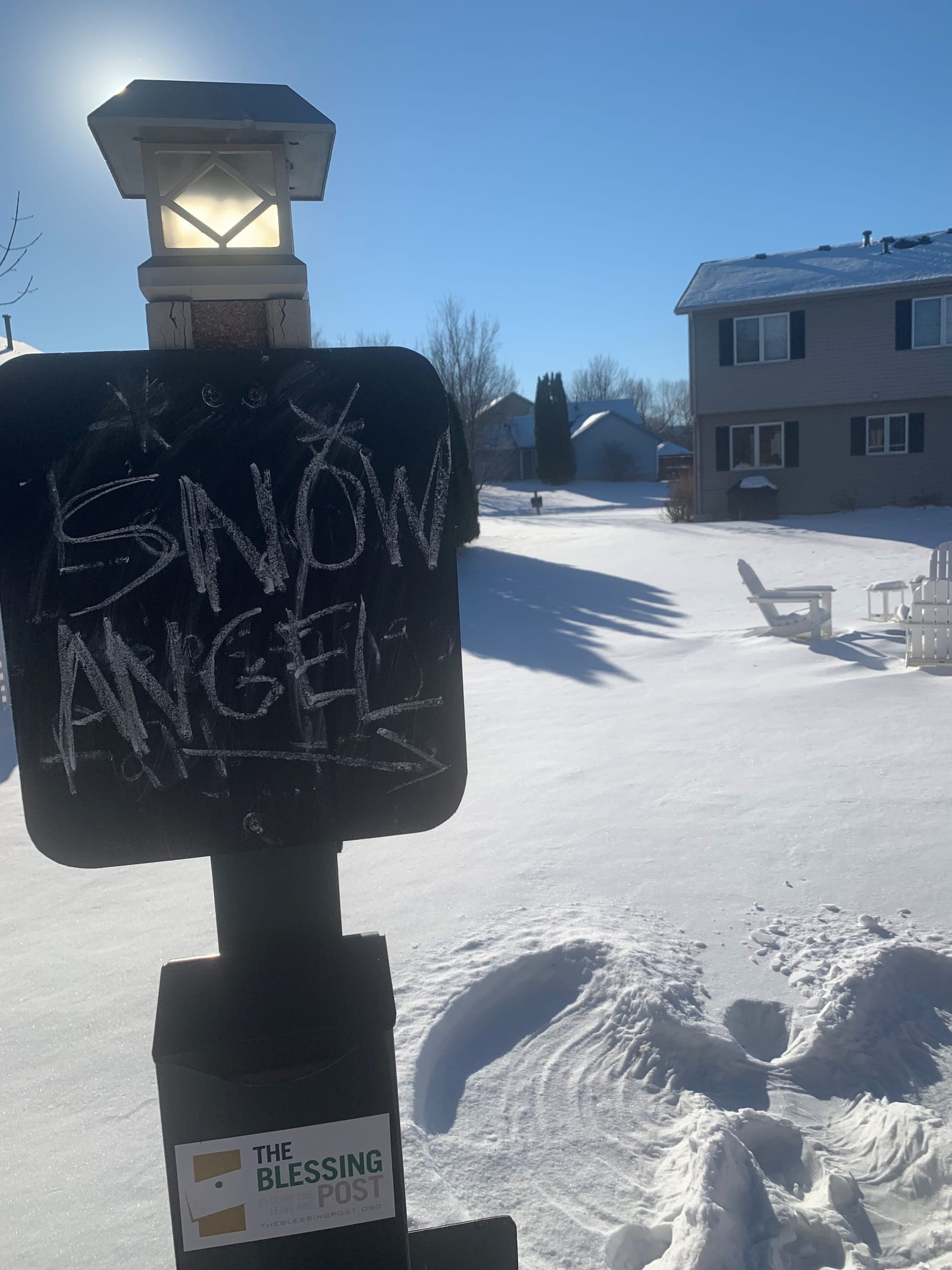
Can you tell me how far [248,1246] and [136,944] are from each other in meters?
2.79

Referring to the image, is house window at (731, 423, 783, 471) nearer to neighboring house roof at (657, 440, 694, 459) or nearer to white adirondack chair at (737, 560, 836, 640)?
white adirondack chair at (737, 560, 836, 640)

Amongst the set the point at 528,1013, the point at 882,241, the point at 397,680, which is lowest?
the point at 528,1013

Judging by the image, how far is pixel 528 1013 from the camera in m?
3.22

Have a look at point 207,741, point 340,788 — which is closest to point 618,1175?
point 340,788

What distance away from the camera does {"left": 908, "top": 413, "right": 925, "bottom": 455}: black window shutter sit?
21.2m

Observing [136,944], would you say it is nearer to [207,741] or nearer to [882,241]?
[207,741]

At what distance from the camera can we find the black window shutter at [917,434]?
69.6ft

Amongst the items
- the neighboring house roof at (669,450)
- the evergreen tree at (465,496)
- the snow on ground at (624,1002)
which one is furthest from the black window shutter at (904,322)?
the neighboring house roof at (669,450)

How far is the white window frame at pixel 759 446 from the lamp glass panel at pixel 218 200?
2234 cm

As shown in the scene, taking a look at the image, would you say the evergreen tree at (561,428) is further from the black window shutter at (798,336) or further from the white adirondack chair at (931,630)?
the white adirondack chair at (931,630)

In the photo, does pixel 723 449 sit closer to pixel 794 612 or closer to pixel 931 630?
pixel 794 612

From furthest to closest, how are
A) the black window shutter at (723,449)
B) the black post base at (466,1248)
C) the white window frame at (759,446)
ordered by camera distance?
the black window shutter at (723,449)
the white window frame at (759,446)
the black post base at (466,1248)

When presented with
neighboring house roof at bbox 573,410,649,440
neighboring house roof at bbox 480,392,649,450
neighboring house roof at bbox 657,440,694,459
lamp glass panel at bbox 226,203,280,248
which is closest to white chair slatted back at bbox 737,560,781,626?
lamp glass panel at bbox 226,203,280,248

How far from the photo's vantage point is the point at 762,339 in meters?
22.1
